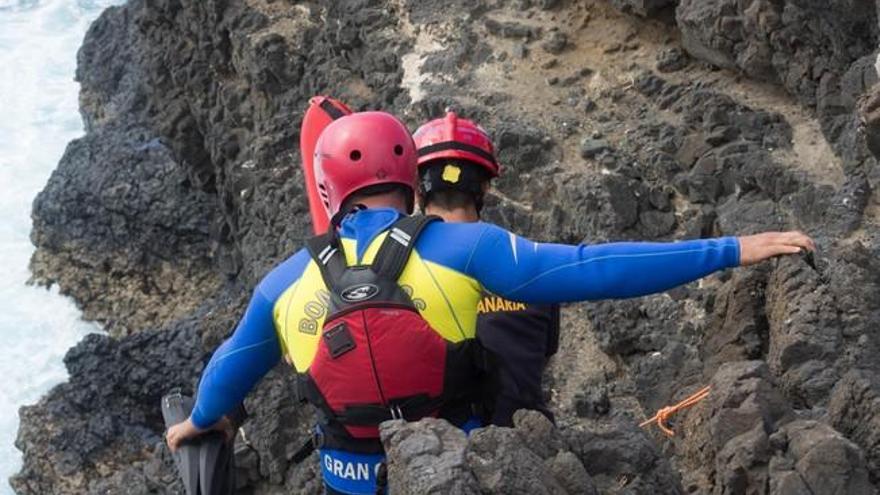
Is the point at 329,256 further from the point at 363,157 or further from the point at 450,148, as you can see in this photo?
the point at 450,148

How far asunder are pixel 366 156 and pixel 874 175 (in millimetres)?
4405

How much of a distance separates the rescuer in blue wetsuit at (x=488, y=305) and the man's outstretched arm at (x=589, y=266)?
1030 mm

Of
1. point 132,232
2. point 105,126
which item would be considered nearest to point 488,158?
point 132,232

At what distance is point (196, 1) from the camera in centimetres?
1545

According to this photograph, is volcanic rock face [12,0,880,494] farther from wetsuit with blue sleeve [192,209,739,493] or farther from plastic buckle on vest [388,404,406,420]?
wetsuit with blue sleeve [192,209,739,493]

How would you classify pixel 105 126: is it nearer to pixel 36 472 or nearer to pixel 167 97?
pixel 167 97

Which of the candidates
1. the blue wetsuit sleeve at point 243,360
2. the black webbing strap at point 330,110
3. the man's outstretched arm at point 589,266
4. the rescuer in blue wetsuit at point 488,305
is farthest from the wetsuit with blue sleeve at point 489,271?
the black webbing strap at point 330,110

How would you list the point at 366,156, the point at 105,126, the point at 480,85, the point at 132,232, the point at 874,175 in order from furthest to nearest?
the point at 105,126
the point at 132,232
the point at 480,85
the point at 874,175
the point at 366,156

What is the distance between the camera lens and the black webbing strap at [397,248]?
4574 millimetres

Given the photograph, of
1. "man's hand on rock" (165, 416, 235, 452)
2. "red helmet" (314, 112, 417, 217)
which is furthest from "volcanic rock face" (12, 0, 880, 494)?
"man's hand on rock" (165, 416, 235, 452)

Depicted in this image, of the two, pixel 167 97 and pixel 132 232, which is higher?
pixel 167 97

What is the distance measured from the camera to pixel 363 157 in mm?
4848

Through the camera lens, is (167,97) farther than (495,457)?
Yes

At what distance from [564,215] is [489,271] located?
5.97m
